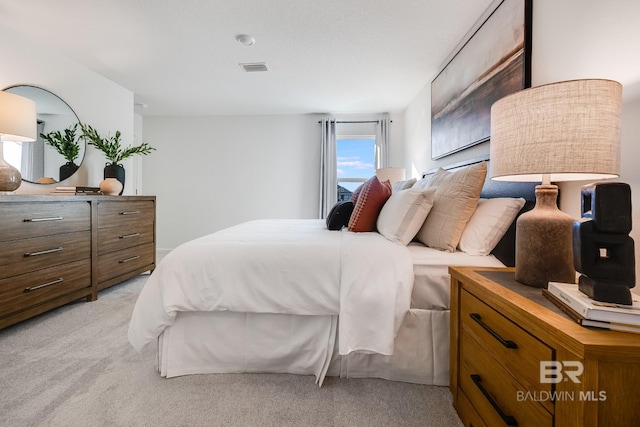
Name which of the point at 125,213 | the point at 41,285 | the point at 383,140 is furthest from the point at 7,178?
the point at 383,140

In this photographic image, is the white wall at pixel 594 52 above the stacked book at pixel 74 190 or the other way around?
above

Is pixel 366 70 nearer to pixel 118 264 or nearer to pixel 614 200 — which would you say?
pixel 614 200

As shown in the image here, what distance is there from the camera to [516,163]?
101 cm

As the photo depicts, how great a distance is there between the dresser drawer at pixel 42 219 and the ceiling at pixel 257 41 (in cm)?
151

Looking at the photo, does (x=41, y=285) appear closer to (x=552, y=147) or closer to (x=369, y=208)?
(x=369, y=208)

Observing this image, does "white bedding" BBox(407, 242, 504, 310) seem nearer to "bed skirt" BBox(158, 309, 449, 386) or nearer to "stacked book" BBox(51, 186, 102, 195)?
"bed skirt" BBox(158, 309, 449, 386)

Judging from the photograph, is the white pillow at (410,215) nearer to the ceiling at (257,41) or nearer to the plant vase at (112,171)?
the ceiling at (257,41)

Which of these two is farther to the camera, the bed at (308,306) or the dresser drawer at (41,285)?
the dresser drawer at (41,285)

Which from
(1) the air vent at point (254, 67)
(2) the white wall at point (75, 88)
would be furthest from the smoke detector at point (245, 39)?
(2) the white wall at point (75, 88)

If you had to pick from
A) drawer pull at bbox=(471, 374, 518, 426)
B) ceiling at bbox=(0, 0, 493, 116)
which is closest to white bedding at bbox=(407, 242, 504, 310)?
drawer pull at bbox=(471, 374, 518, 426)

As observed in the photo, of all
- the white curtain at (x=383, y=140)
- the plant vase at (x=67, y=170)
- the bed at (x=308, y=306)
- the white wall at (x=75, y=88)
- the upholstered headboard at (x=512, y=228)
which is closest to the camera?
the bed at (x=308, y=306)

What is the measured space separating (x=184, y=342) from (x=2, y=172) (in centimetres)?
193

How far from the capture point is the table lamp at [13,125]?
2.12 metres

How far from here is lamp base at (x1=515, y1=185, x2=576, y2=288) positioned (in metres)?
1.00
